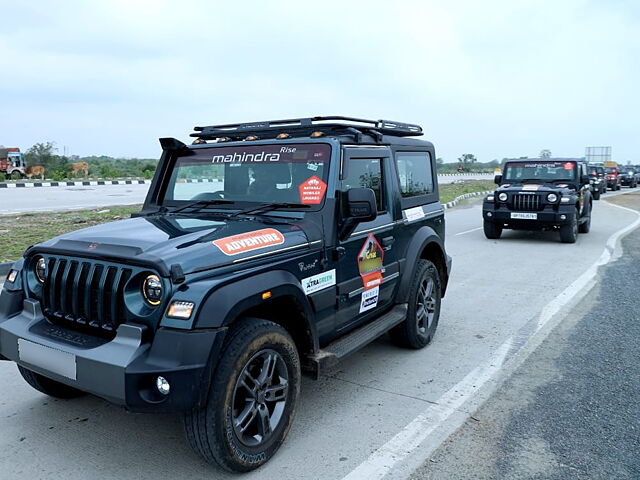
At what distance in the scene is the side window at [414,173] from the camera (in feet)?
15.9

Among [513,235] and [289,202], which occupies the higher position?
[289,202]

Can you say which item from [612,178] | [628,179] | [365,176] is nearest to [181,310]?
[365,176]

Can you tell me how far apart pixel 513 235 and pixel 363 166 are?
33.1 feet

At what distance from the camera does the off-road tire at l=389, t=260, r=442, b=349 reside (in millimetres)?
4809

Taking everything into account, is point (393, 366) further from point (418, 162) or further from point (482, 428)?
point (418, 162)

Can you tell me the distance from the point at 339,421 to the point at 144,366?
1520 mm

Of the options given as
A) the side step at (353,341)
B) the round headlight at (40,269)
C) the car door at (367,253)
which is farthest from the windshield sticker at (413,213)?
the round headlight at (40,269)

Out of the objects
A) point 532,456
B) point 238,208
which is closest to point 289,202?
point 238,208

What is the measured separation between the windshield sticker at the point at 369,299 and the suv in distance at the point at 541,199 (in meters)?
8.38

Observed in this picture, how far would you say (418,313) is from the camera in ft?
16.5

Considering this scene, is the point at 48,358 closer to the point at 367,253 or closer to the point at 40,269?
the point at 40,269

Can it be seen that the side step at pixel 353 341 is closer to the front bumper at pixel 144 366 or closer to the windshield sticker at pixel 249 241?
the windshield sticker at pixel 249 241

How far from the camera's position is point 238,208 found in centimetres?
396

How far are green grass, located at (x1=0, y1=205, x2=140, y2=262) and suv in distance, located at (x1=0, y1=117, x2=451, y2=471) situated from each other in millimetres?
5718
